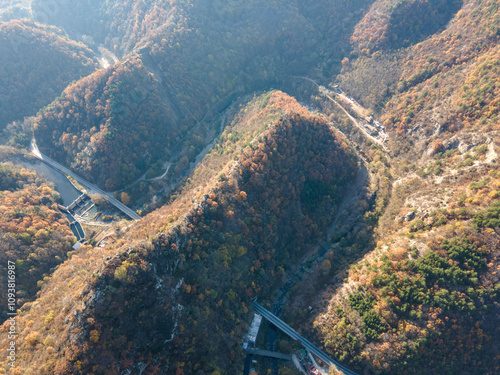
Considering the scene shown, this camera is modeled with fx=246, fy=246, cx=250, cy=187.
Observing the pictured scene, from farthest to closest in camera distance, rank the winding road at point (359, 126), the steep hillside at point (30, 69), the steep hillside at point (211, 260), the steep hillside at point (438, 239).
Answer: the steep hillside at point (30, 69)
the winding road at point (359, 126)
the steep hillside at point (438, 239)
the steep hillside at point (211, 260)

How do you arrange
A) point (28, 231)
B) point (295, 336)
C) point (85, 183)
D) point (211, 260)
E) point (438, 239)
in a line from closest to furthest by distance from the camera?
point (438, 239) → point (295, 336) → point (211, 260) → point (28, 231) → point (85, 183)

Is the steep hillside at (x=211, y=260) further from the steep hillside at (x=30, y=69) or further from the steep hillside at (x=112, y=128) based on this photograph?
the steep hillside at (x=30, y=69)

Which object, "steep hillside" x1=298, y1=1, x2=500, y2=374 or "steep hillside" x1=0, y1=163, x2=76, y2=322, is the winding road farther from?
"steep hillside" x1=0, y1=163, x2=76, y2=322

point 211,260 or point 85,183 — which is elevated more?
point 85,183

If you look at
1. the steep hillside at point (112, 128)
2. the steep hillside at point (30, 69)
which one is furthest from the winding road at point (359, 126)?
the steep hillside at point (30, 69)

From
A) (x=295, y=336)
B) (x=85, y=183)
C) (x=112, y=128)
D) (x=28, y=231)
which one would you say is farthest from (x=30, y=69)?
(x=295, y=336)

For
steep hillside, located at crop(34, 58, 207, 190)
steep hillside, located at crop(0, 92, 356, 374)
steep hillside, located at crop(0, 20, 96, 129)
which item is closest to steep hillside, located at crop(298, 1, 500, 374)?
steep hillside, located at crop(0, 92, 356, 374)

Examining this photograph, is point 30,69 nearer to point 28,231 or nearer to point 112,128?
point 112,128
